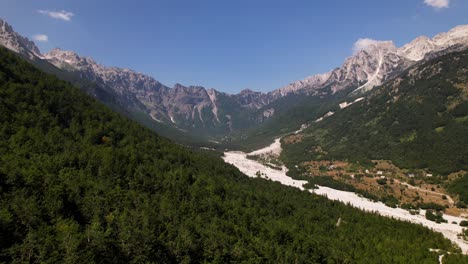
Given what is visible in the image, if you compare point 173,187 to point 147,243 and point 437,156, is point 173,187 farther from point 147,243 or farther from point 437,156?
point 437,156

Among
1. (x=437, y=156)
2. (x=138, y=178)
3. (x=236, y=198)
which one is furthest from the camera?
(x=437, y=156)

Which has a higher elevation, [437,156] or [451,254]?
[437,156]

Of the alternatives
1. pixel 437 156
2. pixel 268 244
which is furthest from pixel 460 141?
pixel 268 244

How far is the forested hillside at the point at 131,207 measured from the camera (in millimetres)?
48781

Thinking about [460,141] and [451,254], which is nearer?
[451,254]

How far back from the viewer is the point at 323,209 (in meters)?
112

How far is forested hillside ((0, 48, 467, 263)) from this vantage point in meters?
48.8

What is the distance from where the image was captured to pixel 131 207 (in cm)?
7238

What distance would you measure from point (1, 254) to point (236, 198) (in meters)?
71.0

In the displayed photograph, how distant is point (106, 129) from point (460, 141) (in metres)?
192

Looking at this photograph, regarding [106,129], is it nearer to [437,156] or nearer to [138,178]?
[138,178]

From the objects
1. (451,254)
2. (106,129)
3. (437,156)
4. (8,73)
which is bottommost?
(451,254)

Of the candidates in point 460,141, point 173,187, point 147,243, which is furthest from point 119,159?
point 460,141

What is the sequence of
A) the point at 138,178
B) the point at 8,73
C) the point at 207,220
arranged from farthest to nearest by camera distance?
the point at 8,73 → the point at 138,178 → the point at 207,220
